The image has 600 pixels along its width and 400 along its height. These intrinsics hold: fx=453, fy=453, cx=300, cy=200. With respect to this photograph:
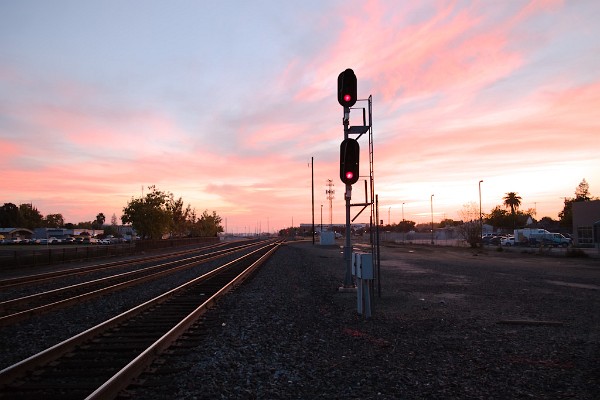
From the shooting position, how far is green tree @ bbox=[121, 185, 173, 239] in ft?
228

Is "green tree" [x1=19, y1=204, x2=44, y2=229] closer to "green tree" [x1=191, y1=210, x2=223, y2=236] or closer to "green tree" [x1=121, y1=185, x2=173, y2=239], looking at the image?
"green tree" [x1=191, y1=210, x2=223, y2=236]

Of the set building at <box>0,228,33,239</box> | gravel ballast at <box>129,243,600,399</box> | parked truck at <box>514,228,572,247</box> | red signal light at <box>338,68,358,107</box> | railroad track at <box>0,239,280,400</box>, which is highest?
red signal light at <box>338,68,358,107</box>

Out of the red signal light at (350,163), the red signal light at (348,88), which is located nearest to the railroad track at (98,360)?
the red signal light at (350,163)

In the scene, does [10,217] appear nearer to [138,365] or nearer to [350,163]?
[350,163]

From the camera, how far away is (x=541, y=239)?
59.8 m

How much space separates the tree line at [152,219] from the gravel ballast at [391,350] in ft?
193

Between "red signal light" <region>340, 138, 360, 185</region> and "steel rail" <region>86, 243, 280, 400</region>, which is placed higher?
"red signal light" <region>340, 138, 360, 185</region>

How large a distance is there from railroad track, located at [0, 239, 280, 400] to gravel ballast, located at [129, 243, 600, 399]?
368 mm

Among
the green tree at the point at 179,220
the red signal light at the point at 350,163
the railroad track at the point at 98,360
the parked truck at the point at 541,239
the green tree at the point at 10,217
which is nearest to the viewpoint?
the railroad track at the point at 98,360

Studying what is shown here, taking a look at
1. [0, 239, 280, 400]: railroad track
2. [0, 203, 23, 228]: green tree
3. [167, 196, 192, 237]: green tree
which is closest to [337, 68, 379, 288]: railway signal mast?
[0, 239, 280, 400]: railroad track

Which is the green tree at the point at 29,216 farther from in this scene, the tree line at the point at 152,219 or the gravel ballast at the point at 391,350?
the gravel ballast at the point at 391,350

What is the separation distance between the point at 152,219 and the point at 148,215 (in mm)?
869

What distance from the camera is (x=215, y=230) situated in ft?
434

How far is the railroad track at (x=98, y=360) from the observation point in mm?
5695
